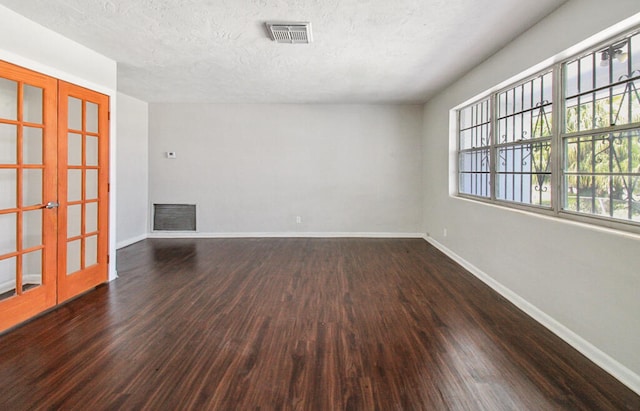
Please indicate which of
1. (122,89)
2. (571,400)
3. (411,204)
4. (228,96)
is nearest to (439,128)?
(411,204)

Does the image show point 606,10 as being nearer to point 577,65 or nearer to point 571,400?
point 577,65

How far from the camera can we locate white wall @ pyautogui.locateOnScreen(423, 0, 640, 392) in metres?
2.21

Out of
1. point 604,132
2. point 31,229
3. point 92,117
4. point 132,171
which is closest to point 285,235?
point 132,171

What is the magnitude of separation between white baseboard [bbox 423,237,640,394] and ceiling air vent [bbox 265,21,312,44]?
318cm

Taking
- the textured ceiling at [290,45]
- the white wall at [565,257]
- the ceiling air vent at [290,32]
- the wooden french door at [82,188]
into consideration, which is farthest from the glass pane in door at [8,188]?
the white wall at [565,257]

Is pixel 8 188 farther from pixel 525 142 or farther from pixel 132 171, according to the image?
pixel 525 142

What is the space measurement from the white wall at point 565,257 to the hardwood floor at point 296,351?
0.18m

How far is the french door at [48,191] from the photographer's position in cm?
294

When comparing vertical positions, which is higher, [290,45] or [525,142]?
[290,45]

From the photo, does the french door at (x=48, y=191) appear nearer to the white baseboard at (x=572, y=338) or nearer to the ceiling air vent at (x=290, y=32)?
the ceiling air vent at (x=290, y=32)

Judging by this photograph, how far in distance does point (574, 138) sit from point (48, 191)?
4.52 metres

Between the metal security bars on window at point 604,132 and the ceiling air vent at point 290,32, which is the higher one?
the ceiling air vent at point 290,32

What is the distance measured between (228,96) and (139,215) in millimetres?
2742

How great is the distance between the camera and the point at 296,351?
2580mm
